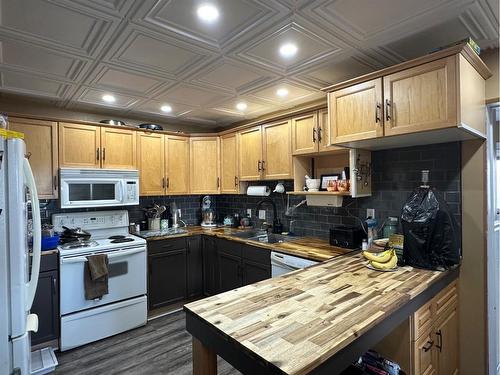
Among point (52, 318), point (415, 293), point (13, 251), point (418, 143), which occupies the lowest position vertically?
point (52, 318)

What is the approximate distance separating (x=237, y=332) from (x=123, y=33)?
1.78 meters

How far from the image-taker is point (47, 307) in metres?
2.54

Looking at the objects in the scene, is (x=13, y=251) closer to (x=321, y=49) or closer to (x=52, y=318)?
(x=52, y=318)

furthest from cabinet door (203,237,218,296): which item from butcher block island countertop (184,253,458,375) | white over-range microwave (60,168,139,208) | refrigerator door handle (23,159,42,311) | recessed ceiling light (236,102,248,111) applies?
refrigerator door handle (23,159,42,311)

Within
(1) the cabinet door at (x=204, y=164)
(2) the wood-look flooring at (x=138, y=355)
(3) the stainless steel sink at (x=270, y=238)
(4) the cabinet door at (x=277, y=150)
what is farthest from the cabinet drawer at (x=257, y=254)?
(1) the cabinet door at (x=204, y=164)

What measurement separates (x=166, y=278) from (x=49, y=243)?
124 centimetres

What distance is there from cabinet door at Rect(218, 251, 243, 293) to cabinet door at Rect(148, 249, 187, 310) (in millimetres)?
456

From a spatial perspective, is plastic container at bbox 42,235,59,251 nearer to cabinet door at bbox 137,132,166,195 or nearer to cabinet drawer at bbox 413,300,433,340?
cabinet door at bbox 137,132,166,195

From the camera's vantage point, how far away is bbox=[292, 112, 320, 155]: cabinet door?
2766 millimetres

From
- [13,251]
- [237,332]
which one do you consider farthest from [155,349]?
[237,332]

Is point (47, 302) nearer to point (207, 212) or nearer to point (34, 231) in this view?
point (34, 231)

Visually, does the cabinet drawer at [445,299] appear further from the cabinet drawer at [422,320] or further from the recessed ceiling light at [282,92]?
the recessed ceiling light at [282,92]

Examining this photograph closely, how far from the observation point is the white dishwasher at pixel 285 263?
2426 millimetres

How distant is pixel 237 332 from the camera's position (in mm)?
1101
